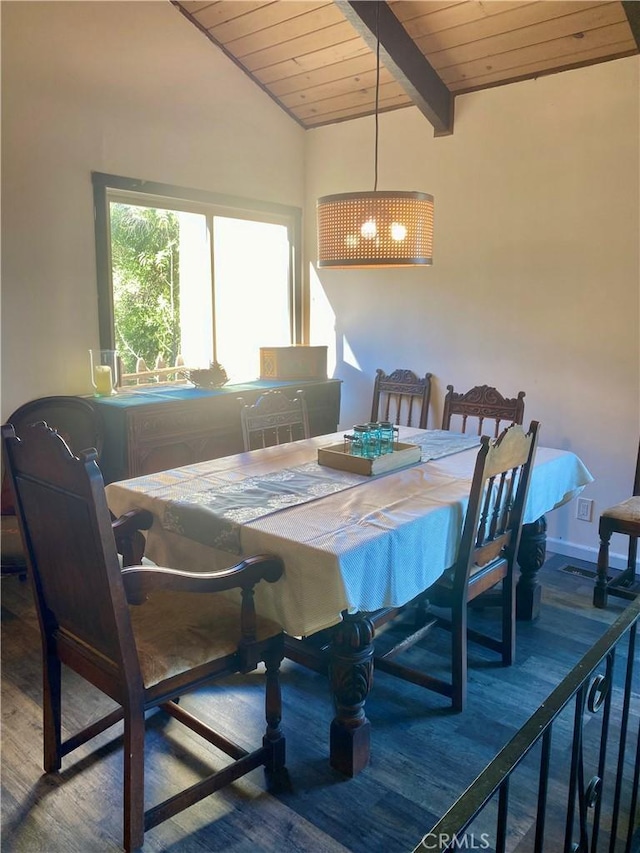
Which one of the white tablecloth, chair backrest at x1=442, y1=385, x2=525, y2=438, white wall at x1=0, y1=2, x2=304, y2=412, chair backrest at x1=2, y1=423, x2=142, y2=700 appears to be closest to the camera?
chair backrest at x1=2, y1=423, x2=142, y2=700

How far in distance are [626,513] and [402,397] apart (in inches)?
67.4

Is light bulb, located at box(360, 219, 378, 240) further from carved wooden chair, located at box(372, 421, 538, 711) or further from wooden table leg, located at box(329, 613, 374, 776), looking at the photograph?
wooden table leg, located at box(329, 613, 374, 776)

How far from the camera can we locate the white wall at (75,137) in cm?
322

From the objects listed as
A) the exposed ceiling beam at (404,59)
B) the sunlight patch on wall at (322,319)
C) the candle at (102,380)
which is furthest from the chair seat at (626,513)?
the candle at (102,380)

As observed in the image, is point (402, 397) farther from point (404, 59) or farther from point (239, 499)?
point (239, 499)

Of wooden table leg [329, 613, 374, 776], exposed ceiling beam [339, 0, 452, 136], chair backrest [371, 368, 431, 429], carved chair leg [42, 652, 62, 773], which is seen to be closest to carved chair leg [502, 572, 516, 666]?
wooden table leg [329, 613, 374, 776]

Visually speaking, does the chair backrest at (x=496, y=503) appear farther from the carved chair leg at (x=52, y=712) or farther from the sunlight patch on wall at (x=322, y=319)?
the sunlight patch on wall at (x=322, y=319)

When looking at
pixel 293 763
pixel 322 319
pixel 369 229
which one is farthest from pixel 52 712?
pixel 322 319

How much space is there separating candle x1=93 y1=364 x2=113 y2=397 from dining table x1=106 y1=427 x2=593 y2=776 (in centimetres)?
119

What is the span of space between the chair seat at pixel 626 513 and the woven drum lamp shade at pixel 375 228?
1.55 m

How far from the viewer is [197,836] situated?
1.76m

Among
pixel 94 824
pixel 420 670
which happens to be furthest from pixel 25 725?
pixel 420 670

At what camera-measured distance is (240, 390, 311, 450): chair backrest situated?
118 inches

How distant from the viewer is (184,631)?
1.80 metres
